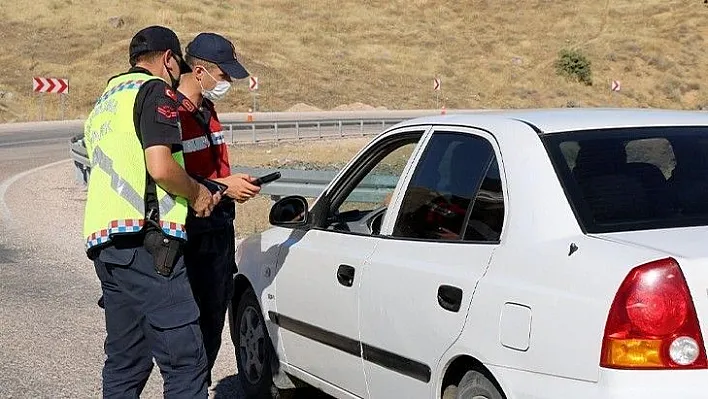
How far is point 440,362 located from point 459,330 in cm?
19

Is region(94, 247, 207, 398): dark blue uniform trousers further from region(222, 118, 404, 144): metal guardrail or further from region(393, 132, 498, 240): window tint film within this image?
region(222, 118, 404, 144): metal guardrail

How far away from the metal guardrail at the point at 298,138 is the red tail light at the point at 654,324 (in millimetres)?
5755

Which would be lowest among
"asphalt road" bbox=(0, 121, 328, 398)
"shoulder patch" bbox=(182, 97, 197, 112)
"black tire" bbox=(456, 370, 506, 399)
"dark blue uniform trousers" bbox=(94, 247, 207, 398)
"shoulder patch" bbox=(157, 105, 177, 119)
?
"asphalt road" bbox=(0, 121, 328, 398)

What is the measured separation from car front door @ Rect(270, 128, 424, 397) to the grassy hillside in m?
39.0

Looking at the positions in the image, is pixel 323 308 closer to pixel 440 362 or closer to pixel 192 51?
pixel 440 362

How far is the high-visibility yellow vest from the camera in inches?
164

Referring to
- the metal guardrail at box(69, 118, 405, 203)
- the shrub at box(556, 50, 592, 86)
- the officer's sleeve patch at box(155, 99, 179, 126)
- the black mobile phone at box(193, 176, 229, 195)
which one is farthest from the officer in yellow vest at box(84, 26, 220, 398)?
the shrub at box(556, 50, 592, 86)

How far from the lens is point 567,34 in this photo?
243 ft

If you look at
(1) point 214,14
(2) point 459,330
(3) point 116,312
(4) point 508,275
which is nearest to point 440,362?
(2) point 459,330

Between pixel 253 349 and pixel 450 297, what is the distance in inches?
85.7

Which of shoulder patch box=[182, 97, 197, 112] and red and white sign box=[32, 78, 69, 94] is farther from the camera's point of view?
red and white sign box=[32, 78, 69, 94]

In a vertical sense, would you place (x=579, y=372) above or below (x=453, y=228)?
below

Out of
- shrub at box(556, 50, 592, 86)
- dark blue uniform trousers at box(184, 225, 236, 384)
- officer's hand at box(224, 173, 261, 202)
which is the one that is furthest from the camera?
shrub at box(556, 50, 592, 86)

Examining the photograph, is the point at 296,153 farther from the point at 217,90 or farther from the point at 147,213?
the point at 147,213
